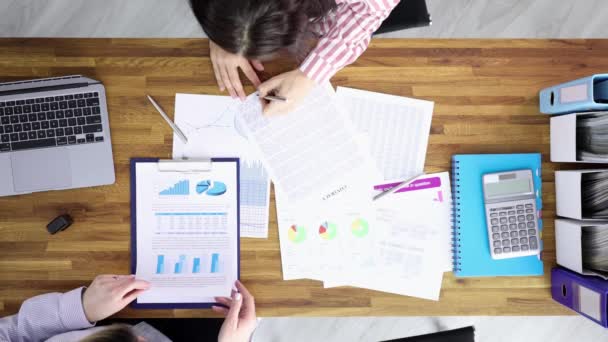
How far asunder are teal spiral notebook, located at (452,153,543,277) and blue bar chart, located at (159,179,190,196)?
0.64 metres

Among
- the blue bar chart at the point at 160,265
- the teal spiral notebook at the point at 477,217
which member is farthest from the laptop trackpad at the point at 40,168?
the teal spiral notebook at the point at 477,217

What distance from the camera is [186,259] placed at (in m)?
0.94

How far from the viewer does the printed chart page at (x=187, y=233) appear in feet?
3.07

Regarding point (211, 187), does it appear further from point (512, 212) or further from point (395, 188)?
point (512, 212)

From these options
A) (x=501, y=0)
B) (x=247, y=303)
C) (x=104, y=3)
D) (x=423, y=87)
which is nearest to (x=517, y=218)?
(x=423, y=87)

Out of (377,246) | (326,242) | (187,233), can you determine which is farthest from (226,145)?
(377,246)

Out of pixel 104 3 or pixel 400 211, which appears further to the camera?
pixel 104 3

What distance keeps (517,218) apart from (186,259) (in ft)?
2.57

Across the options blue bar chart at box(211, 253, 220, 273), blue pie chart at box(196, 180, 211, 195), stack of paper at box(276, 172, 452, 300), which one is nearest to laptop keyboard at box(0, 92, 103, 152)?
blue pie chart at box(196, 180, 211, 195)

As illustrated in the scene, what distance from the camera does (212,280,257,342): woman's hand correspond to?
0.91 metres

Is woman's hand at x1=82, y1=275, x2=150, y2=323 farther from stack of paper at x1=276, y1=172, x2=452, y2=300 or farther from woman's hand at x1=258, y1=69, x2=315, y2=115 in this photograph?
woman's hand at x1=258, y1=69, x2=315, y2=115

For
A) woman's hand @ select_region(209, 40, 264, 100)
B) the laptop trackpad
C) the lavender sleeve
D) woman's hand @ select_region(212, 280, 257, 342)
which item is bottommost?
woman's hand @ select_region(212, 280, 257, 342)

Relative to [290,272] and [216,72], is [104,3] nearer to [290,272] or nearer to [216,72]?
[216,72]

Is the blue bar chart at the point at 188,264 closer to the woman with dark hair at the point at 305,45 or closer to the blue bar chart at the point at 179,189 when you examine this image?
the blue bar chart at the point at 179,189
